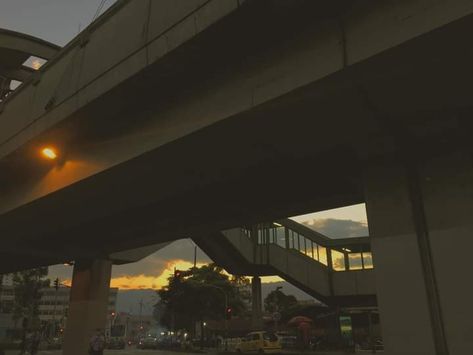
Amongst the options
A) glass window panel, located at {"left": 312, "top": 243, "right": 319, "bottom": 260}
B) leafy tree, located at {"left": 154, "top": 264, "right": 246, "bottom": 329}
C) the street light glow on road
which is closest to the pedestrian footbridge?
glass window panel, located at {"left": 312, "top": 243, "right": 319, "bottom": 260}

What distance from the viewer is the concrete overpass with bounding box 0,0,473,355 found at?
6949 mm

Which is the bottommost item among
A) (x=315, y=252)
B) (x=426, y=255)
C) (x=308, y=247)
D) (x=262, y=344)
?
(x=262, y=344)

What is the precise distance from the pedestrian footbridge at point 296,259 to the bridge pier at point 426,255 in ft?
83.6

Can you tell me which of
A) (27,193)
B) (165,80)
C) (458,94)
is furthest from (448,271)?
(27,193)

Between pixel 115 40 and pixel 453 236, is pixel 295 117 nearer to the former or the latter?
pixel 453 236

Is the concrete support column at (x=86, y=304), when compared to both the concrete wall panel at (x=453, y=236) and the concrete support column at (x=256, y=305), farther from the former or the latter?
the concrete support column at (x=256, y=305)

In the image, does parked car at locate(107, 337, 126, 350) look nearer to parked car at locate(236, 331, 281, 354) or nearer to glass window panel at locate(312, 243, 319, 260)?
glass window panel at locate(312, 243, 319, 260)

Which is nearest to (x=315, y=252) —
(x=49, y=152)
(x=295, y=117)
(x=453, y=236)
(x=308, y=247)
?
(x=308, y=247)

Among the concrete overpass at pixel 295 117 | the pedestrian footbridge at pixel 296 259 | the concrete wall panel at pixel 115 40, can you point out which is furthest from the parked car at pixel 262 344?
the concrete wall panel at pixel 115 40

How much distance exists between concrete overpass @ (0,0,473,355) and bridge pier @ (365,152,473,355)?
25mm

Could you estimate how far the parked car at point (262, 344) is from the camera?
30031 millimetres

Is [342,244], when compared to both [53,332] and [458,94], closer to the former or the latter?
[458,94]

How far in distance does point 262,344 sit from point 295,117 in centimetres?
2503

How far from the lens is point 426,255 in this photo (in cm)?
834
